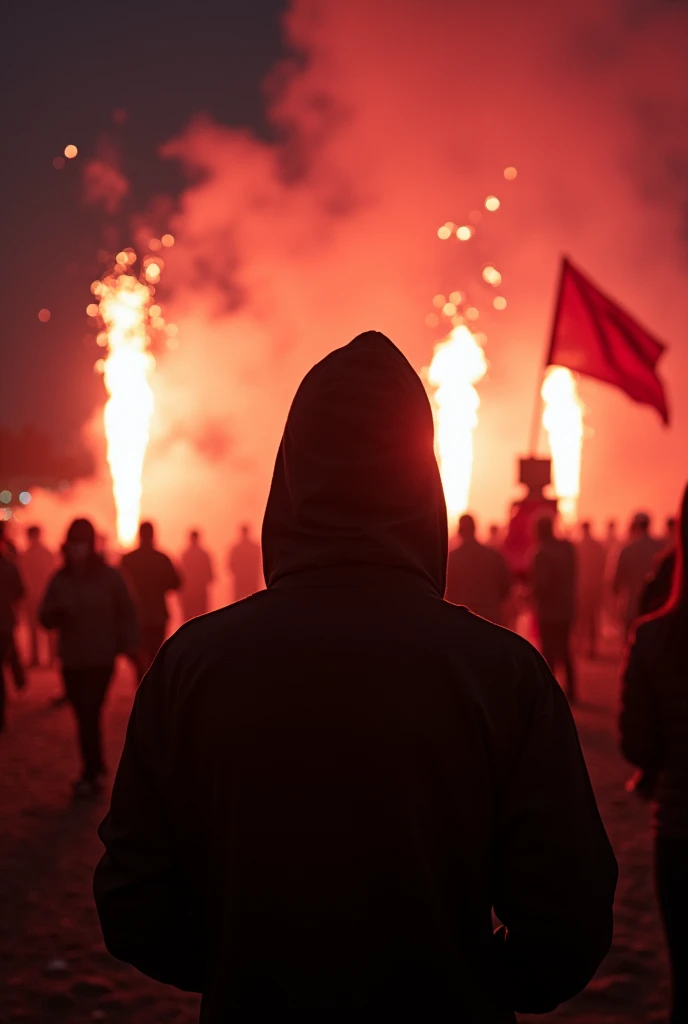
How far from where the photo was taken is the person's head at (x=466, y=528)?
805cm

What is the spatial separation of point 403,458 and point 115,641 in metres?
5.23

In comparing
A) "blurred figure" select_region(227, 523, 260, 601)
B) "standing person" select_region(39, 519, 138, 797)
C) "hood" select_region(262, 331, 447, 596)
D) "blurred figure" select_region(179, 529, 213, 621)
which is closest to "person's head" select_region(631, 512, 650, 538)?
"standing person" select_region(39, 519, 138, 797)

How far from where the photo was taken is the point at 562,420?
2661 cm

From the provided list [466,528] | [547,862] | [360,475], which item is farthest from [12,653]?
[547,862]

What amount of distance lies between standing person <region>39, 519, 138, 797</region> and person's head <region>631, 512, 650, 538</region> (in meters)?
5.58

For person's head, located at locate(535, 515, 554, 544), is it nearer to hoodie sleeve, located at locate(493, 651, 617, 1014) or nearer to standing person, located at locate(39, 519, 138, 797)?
standing person, located at locate(39, 519, 138, 797)

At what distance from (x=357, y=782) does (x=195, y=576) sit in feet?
42.0

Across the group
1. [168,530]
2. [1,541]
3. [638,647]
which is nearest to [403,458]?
[638,647]

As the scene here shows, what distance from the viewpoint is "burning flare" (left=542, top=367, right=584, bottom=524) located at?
82.1 ft

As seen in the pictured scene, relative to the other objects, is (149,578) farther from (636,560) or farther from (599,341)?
(599,341)

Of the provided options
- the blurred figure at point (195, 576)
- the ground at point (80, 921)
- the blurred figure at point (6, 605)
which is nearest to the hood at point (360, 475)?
the ground at point (80, 921)

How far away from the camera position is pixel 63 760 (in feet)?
24.9

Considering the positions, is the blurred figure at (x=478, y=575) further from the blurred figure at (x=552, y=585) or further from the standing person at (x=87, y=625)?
the standing person at (x=87, y=625)

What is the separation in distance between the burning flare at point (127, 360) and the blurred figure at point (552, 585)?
17.7 m
